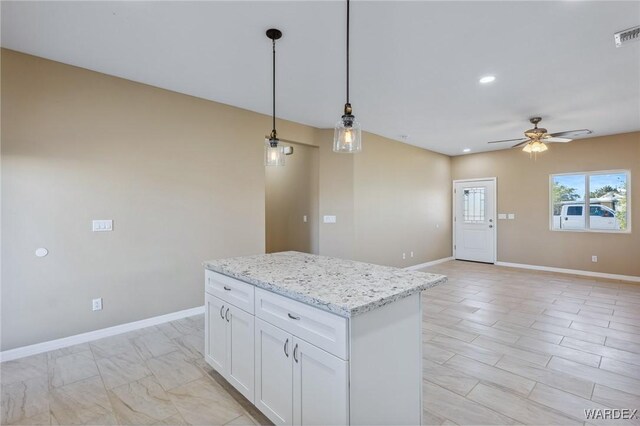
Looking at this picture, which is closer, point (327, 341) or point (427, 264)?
point (327, 341)

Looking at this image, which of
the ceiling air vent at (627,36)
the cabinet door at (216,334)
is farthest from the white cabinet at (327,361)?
the ceiling air vent at (627,36)

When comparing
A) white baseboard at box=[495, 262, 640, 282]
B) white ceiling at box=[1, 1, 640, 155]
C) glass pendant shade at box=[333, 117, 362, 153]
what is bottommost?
white baseboard at box=[495, 262, 640, 282]

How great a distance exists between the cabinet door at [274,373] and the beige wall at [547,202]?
7026 mm

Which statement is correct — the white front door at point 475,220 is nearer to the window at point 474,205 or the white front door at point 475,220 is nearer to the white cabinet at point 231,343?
the window at point 474,205

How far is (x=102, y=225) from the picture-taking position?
3.19 metres

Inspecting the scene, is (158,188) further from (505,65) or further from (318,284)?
(505,65)

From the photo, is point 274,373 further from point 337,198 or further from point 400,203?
point 400,203

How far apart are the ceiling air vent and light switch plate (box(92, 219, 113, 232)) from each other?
499 cm

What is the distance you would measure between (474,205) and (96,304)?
781 cm

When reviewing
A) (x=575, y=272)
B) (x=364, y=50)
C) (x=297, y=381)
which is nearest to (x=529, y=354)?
(x=297, y=381)

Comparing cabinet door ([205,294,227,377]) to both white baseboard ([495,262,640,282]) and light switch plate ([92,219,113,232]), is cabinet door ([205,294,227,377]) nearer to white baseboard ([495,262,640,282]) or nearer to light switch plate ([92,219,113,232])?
light switch plate ([92,219,113,232])

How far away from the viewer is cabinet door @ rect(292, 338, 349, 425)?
4.49ft

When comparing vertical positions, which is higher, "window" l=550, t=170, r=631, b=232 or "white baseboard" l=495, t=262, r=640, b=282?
"window" l=550, t=170, r=631, b=232

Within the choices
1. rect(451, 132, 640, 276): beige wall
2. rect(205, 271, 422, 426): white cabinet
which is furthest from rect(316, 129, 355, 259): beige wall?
rect(451, 132, 640, 276): beige wall
